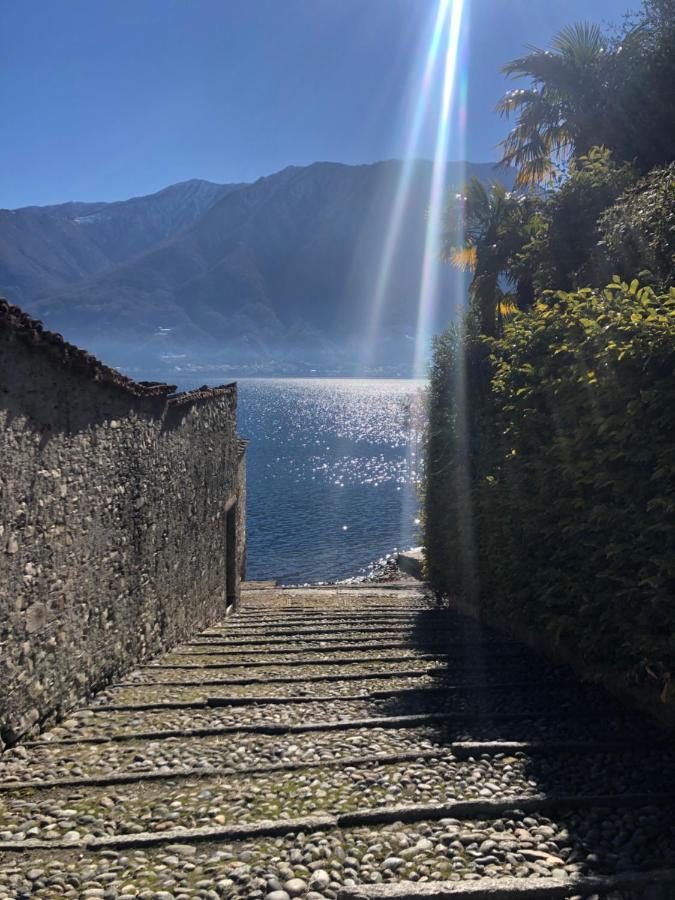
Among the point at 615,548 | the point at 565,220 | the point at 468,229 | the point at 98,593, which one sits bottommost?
the point at 98,593

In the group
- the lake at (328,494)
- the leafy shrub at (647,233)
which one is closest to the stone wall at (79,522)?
the leafy shrub at (647,233)

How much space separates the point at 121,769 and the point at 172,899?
1.72m

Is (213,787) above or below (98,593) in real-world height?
below

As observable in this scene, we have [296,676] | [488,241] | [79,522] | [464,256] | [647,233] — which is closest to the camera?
[79,522]

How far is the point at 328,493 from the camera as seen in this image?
65438mm

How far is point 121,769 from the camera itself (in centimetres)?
467

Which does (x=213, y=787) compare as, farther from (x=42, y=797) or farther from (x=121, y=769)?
(x=42, y=797)

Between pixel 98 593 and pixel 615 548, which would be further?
pixel 98 593

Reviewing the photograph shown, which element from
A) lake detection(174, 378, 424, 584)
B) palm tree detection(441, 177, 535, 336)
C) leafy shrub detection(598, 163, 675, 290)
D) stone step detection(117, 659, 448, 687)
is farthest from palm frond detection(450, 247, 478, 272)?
stone step detection(117, 659, 448, 687)

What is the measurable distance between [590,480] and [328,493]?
198ft

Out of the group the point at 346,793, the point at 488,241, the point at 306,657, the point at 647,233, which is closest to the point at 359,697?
the point at 346,793

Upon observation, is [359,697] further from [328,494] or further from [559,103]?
[328,494]

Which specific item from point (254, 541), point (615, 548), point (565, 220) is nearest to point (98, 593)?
point (615, 548)

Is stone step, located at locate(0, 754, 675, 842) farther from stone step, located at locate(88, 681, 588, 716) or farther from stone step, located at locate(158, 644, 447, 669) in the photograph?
stone step, located at locate(158, 644, 447, 669)
